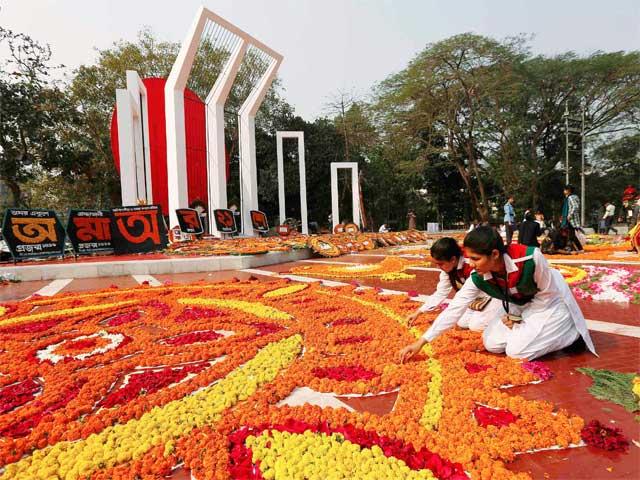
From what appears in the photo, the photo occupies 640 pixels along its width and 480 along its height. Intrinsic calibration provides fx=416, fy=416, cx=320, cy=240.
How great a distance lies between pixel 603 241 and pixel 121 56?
25.7 m

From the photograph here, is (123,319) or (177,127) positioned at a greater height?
(177,127)

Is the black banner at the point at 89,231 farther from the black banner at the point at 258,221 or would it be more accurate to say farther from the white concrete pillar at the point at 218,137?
the black banner at the point at 258,221

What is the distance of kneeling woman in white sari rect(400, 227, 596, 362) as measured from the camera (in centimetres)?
249

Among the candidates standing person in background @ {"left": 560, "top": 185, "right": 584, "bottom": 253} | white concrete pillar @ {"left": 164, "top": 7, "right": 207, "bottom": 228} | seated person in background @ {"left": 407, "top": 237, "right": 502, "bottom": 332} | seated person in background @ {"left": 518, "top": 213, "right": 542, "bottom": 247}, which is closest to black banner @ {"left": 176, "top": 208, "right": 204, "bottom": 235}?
white concrete pillar @ {"left": 164, "top": 7, "right": 207, "bottom": 228}

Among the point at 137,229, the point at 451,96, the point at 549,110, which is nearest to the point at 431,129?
the point at 451,96

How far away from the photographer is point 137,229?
33.2 ft

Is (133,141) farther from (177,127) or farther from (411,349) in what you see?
(411,349)

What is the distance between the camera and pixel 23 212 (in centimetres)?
835

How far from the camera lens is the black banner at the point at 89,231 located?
9039 millimetres

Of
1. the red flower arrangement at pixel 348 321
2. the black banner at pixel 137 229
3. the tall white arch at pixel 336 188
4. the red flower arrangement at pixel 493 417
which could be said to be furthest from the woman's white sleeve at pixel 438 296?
the tall white arch at pixel 336 188

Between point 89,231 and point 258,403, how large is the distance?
871 cm

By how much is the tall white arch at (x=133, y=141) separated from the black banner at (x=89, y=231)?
4.47 m

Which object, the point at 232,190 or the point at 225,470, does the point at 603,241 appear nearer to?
the point at 225,470

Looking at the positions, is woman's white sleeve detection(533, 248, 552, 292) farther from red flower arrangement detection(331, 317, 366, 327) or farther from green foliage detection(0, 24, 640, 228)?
green foliage detection(0, 24, 640, 228)
